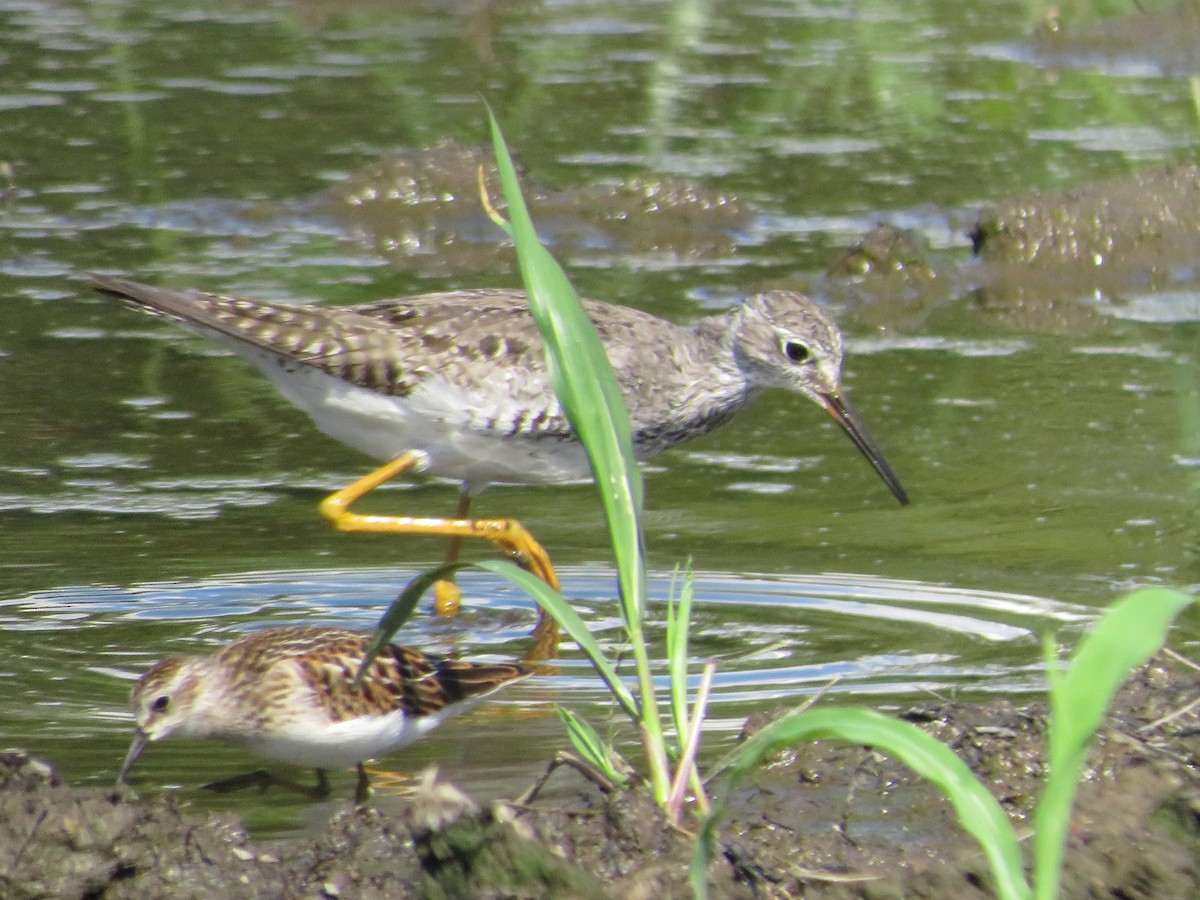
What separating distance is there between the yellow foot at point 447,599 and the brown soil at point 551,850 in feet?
7.11

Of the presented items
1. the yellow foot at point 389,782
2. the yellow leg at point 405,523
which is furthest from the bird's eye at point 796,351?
the yellow foot at point 389,782

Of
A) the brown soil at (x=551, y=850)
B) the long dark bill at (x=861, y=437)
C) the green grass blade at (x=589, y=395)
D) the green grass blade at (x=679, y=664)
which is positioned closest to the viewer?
the brown soil at (x=551, y=850)

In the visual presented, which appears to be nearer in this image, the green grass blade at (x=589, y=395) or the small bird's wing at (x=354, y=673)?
the green grass blade at (x=589, y=395)

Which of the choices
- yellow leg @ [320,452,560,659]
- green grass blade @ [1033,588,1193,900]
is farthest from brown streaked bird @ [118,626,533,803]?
green grass blade @ [1033,588,1193,900]

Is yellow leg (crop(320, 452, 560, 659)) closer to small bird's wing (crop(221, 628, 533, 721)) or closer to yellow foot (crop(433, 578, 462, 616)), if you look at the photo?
yellow foot (crop(433, 578, 462, 616))

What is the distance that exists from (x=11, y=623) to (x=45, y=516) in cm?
106

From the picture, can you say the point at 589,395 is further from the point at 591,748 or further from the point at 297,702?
the point at 297,702

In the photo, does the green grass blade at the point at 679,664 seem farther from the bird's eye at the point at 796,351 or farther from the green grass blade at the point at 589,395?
the bird's eye at the point at 796,351

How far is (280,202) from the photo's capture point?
11.9 metres

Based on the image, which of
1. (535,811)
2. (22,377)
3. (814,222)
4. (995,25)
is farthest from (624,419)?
(995,25)

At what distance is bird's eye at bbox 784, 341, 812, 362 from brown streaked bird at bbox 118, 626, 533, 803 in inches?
87.4

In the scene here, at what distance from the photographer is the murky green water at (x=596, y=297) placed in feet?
20.5

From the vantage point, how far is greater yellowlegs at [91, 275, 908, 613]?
6660mm

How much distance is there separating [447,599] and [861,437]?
1447mm
